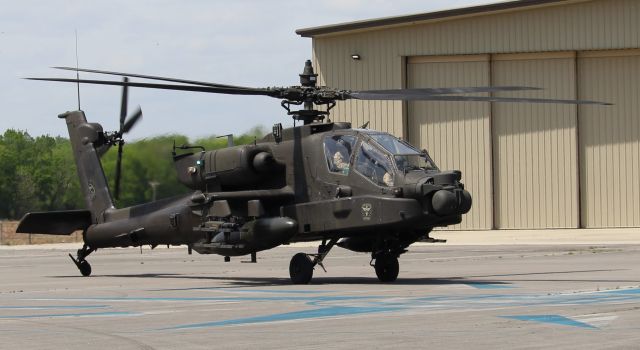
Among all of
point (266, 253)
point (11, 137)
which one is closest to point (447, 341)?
point (266, 253)

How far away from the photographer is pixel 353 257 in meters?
35.4

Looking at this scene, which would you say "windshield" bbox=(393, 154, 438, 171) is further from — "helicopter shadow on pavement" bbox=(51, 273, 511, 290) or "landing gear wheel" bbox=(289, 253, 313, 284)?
"landing gear wheel" bbox=(289, 253, 313, 284)

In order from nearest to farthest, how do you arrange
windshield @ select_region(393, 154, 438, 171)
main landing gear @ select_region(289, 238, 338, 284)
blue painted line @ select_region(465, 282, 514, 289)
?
blue painted line @ select_region(465, 282, 514, 289) < windshield @ select_region(393, 154, 438, 171) < main landing gear @ select_region(289, 238, 338, 284)

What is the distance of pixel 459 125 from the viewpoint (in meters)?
52.8

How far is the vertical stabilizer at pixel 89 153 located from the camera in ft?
91.8

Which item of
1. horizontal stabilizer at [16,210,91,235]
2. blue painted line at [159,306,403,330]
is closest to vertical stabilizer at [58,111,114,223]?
horizontal stabilizer at [16,210,91,235]

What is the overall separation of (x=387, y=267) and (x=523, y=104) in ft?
99.2

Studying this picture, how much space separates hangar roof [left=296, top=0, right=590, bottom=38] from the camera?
164 ft

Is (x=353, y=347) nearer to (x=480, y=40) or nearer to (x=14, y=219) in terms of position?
(x=480, y=40)

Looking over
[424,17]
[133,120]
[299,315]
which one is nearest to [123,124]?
[133,120]

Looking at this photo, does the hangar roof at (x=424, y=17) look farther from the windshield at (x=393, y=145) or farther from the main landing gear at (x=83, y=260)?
the windshield at (x=393, y=145)

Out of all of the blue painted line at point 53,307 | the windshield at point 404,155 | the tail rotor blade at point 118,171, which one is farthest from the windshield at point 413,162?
the tail rotor blade at point 118,171

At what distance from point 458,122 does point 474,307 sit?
37.4 m

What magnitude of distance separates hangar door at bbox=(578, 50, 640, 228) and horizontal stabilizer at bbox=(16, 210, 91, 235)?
2929cm
